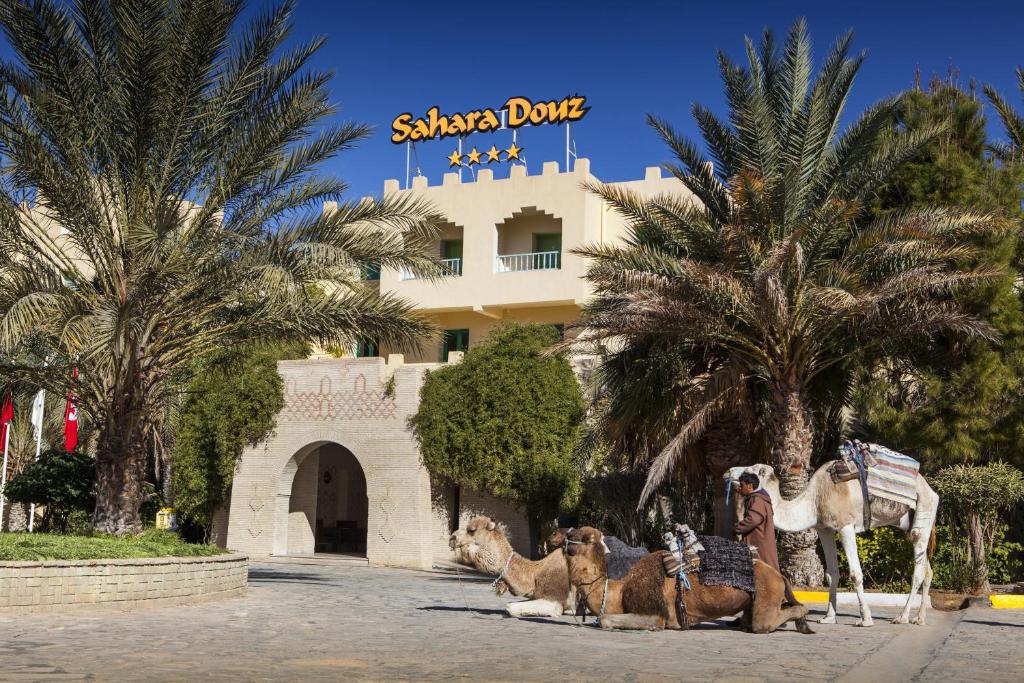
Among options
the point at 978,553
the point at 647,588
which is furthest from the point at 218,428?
the point at 647,588

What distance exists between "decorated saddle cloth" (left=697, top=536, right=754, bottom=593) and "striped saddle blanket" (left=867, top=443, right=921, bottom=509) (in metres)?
2.35

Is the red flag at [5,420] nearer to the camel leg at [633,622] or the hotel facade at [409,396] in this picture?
the hotel facade at [409,396]

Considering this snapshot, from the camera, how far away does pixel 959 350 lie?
17.5 metres

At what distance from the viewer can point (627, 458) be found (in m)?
21.8

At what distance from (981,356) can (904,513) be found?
670cm

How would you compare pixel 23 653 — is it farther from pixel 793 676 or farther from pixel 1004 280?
pixel 1004 280

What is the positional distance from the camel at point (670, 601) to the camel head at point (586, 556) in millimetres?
11

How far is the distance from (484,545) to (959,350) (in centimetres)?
1030

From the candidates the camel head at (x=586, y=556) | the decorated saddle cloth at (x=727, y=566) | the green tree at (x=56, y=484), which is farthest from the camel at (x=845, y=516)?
the green tree at (x=56, y=484)

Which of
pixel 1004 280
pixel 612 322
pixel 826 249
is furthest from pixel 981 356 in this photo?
pixel 612 322

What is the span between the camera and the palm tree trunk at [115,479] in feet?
46.3

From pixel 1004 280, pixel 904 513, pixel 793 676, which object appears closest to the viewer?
pixel 793 676

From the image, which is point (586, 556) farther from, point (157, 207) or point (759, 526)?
point (157, 207)

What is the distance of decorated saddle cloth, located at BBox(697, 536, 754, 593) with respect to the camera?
9641 millimetres
